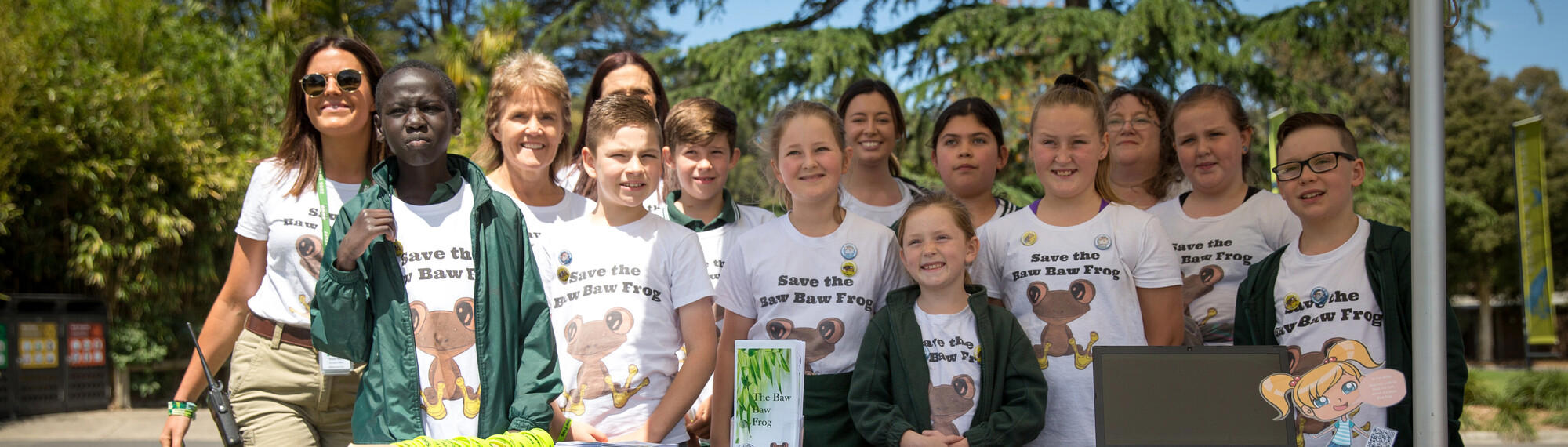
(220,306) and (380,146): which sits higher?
(380,146)

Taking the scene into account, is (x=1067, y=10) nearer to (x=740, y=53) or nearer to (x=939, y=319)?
(x=740, y=53)

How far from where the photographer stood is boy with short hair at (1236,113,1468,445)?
2625 millimetres

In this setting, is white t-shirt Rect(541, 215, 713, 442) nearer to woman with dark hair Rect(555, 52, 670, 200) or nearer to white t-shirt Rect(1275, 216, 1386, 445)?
woman with dark hair Rect(555, 52, 670, 200)

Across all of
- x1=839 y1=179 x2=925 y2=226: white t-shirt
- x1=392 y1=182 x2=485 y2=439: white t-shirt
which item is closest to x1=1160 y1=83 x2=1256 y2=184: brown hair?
x1=839 y1=179 x2=925 y2=226: white t-shirt

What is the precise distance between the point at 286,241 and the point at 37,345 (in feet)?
30.4

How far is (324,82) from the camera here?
2863mm

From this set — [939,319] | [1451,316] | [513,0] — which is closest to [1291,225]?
[1451,316]

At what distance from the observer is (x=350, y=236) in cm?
221

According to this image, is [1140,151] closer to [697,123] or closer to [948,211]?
[948,211]

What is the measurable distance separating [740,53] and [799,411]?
782 centimetres

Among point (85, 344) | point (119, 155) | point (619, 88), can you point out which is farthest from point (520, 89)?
point (85, 344)

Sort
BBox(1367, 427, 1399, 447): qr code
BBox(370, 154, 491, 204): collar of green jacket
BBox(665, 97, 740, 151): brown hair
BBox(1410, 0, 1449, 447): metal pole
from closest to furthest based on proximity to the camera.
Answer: BBox(1410, 0, 1449, 447): metal pole, BBox(1367, 427, 1399, 447): qr code, BBox(370, 154, 491, 204): collar of green jacket, BBox(665, 97, 740, 151): brown hair

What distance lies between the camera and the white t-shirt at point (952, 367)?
8.43 ft

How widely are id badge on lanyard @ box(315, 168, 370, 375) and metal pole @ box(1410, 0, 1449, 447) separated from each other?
2.41 meters
